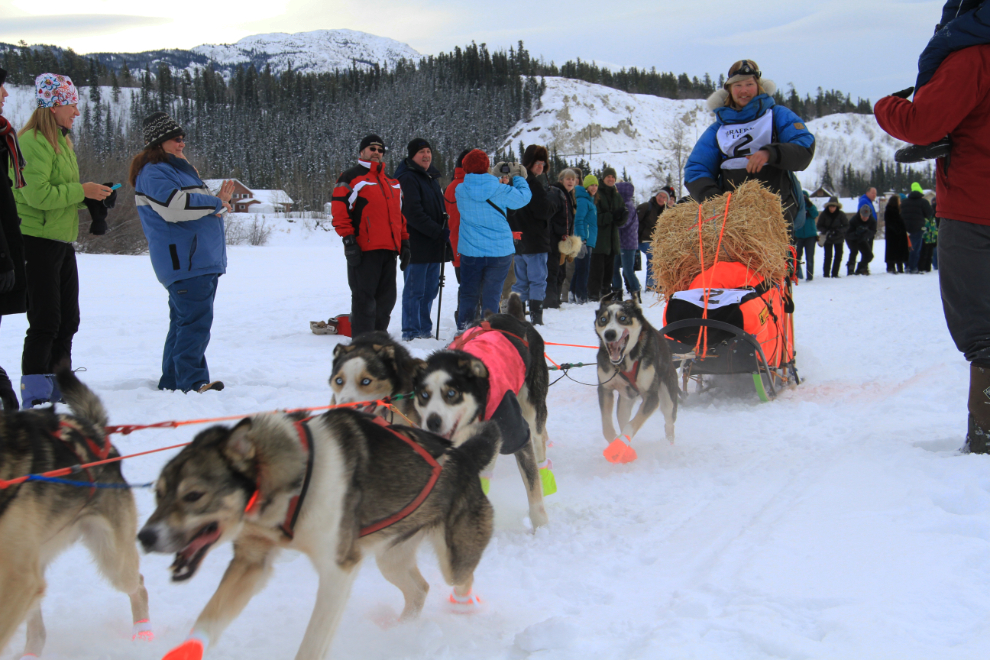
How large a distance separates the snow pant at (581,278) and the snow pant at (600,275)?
15 cm

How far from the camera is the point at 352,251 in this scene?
6070mm

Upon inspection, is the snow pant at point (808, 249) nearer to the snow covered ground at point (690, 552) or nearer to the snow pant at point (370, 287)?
the snow covered ground at point (690, 552)

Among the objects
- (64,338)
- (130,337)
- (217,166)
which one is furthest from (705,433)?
(217,166)

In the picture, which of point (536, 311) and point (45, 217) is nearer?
point (45, 217)

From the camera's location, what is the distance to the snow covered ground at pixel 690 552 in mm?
2002

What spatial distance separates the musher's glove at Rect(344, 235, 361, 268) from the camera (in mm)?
6074

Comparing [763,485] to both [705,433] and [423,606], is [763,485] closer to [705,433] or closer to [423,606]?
[705,433]

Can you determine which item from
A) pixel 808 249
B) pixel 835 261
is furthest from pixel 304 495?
pixel 835 261

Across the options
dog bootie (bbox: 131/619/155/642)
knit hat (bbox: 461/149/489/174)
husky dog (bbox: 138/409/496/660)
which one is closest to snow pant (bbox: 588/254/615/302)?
knit hat (bbox: 461/149/489/174)

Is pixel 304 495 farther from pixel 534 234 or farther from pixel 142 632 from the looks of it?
pixel 534 234

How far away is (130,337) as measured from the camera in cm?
727

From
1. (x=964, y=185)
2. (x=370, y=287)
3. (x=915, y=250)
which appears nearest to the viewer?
(x=964, y=185)

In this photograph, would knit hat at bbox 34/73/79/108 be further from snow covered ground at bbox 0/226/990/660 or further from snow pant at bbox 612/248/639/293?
snow pant at bbox 612/248/639/293

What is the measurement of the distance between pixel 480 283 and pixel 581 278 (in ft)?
13.1
